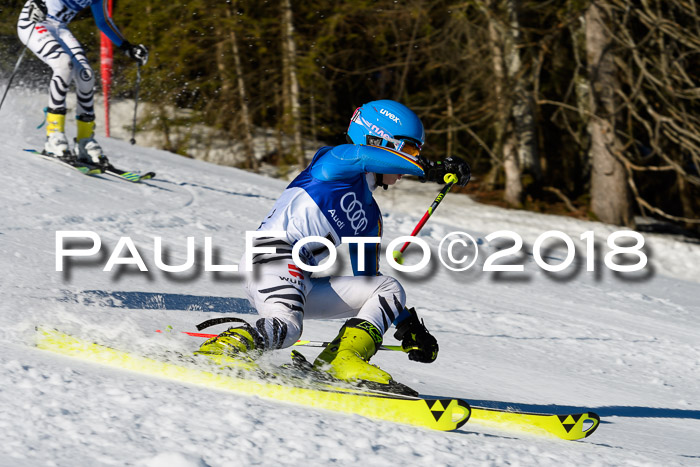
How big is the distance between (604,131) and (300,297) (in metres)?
10.3

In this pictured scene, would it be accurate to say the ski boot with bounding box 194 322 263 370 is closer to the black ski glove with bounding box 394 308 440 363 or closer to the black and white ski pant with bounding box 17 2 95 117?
the black ski glove with bounding box 394 308 440 363

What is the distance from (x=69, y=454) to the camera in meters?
2.12

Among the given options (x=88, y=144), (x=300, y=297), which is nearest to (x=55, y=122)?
(x=88, y=144)

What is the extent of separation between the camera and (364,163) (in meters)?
3.33

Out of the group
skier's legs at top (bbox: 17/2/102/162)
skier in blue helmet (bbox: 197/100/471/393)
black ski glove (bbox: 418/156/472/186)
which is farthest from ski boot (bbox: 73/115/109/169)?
black ski glove (bbox: 418/156/472/186)

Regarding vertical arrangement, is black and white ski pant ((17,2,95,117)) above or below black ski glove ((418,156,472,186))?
above

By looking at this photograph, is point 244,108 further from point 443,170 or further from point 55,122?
point 443,170

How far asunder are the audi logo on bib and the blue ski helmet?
0.98ft

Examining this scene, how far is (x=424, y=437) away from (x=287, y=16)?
1329 cm

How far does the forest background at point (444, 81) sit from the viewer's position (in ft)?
43.1

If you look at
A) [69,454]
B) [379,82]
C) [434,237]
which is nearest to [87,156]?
[434,237]

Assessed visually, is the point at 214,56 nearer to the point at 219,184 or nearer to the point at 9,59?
the point at 9,59

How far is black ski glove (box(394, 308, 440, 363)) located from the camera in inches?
133

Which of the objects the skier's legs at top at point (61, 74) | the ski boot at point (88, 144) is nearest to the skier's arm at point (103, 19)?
the skier's legs at top at point (61, 74)
